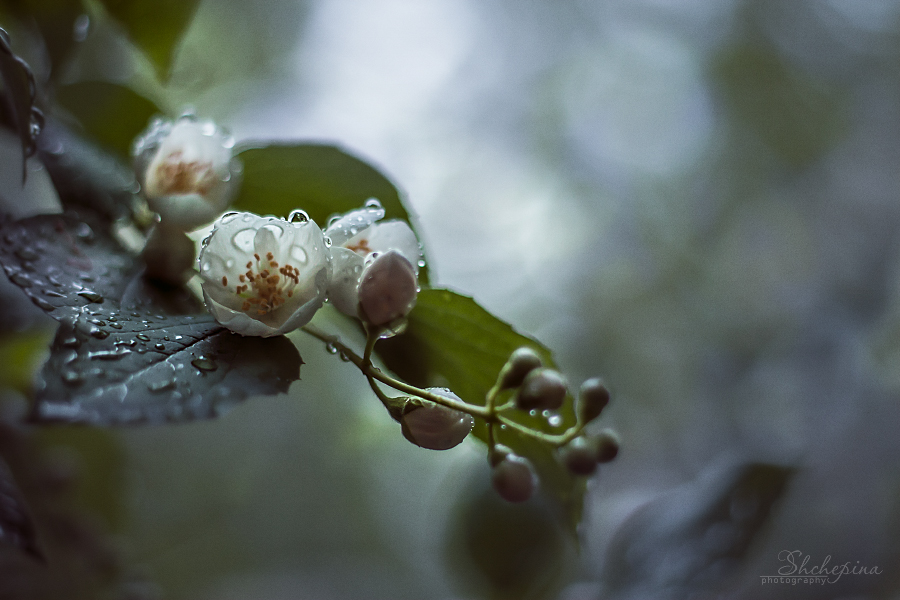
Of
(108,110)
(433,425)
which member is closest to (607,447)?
(433,425)

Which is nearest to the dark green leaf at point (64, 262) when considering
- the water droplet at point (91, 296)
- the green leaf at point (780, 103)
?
the water droplet at point (91, 296)

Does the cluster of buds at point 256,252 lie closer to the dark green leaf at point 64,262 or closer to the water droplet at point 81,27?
the dark green leaf at point 64,262

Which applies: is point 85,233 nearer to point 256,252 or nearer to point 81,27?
point 256,252

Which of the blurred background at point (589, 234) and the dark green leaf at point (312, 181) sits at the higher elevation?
the dark green leaf at point (312, 181)

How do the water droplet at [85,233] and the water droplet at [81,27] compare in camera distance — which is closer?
the water droplet at [85,233]

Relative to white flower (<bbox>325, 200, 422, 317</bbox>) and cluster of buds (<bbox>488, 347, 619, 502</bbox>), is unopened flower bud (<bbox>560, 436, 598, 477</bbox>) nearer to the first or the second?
cluster of buds (<bbox>488, 347, 619, 502</bbox>)

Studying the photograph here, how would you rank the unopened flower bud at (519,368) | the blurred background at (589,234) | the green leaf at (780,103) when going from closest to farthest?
the unopened flower bud at (519,368)
the blurred background at (589,234)
the green leaf at (780,103)

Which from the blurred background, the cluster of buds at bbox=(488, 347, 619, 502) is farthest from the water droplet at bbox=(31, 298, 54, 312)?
the blurred background
